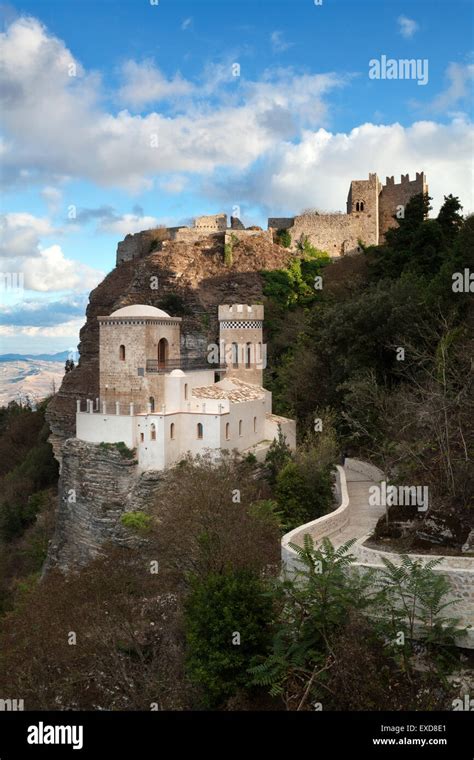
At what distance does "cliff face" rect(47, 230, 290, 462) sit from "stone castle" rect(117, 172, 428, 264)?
1551 mm

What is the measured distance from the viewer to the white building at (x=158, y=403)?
22234mm

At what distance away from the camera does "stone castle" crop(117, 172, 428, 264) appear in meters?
43.7

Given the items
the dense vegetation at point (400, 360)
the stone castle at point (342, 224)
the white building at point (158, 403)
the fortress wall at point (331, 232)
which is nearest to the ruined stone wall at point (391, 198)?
the stone castle at point (342, 224)

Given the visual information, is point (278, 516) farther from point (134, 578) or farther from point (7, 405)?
point (7, 405)

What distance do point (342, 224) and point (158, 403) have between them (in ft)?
83.9

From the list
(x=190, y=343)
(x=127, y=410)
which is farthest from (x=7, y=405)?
(x=127, y=410)

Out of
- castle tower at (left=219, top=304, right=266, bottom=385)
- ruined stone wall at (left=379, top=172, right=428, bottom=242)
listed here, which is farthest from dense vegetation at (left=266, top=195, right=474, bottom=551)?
ruined stone wall at (left=379, top=172, right=428, bottom=242)

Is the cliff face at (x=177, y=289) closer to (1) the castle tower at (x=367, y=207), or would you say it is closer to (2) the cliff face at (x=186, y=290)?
(2) the cliff face at (x=186, y=290)

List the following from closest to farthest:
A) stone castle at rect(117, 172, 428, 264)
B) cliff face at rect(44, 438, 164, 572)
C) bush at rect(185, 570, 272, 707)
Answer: bush at rect(185, 570, 272, 707) → cliff face at rect(44, 438, 164, 572) → stone castle at rect(117, 172, 428, 264)

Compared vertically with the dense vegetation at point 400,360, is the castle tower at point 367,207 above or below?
above

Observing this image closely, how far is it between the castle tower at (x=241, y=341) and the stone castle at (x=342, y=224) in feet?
51.5

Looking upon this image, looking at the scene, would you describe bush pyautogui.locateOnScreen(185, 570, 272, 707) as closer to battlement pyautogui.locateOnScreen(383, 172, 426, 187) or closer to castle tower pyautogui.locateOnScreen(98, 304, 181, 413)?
castle tower pyautogui.locateOnScreen(98, 304, 181, 413)

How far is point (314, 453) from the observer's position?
21266 millimetres

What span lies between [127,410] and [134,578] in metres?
6.96
